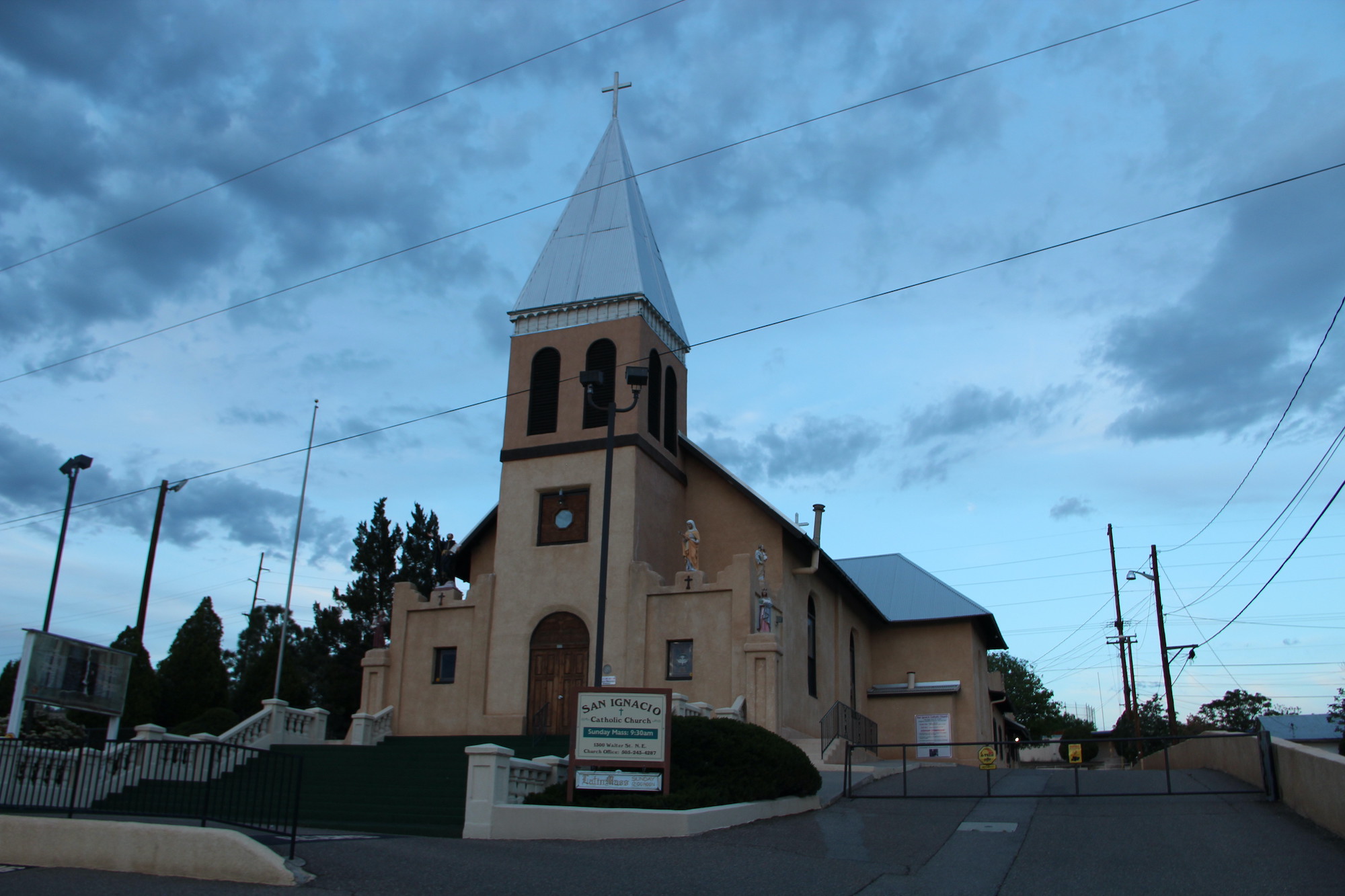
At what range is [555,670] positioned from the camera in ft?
80.7

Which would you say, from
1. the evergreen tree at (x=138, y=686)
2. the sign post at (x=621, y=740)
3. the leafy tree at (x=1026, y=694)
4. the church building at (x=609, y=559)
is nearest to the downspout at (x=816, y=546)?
the church building at (x=609, y=559)

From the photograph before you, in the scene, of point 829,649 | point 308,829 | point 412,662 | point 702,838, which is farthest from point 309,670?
point 702,838

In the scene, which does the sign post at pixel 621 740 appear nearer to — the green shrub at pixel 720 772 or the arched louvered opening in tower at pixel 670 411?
the green shrub at pixel 720 772

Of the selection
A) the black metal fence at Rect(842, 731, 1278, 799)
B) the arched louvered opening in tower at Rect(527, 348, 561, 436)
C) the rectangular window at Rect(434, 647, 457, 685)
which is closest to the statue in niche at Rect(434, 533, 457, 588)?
the rectangular window at Rect(434, 647, 457, 685)

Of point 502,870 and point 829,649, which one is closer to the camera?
point 502,870

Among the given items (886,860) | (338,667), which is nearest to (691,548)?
(886,860)

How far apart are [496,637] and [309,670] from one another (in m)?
26.8

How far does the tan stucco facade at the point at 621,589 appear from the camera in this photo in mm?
24062

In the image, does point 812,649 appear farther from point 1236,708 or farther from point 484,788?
point 1236,708

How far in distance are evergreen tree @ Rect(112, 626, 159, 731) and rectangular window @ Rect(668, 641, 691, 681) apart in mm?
16302

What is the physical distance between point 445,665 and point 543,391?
7.49 metres

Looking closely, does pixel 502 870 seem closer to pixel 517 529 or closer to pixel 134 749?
pixel 134 749

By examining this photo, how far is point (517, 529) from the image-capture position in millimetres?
26266

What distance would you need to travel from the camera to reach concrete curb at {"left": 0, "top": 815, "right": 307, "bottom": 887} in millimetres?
10031
